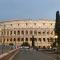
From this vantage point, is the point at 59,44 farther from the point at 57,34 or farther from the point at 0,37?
the point at 0,37

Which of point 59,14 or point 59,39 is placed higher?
point 59,14

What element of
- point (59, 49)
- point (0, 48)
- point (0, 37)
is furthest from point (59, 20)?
point (0, 37)

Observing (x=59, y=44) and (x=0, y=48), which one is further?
(x=0, y=48)

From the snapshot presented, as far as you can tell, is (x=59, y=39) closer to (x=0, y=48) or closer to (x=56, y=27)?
(x=56, y=27)

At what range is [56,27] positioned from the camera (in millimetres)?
6336

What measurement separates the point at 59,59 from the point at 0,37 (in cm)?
18849

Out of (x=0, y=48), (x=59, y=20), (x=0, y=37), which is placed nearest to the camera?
(x=59, y=20)

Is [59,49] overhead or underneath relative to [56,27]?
underneath

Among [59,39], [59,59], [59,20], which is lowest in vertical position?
[59,59]

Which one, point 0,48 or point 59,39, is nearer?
point 59,39

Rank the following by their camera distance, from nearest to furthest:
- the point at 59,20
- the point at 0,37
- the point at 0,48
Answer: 1. the point at 59,20
2. the point at 0,48
3. the point at 0,37

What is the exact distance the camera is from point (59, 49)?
6.31 metres

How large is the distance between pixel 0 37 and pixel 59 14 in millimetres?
188621

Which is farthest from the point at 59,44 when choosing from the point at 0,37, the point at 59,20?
the point at 0,37
